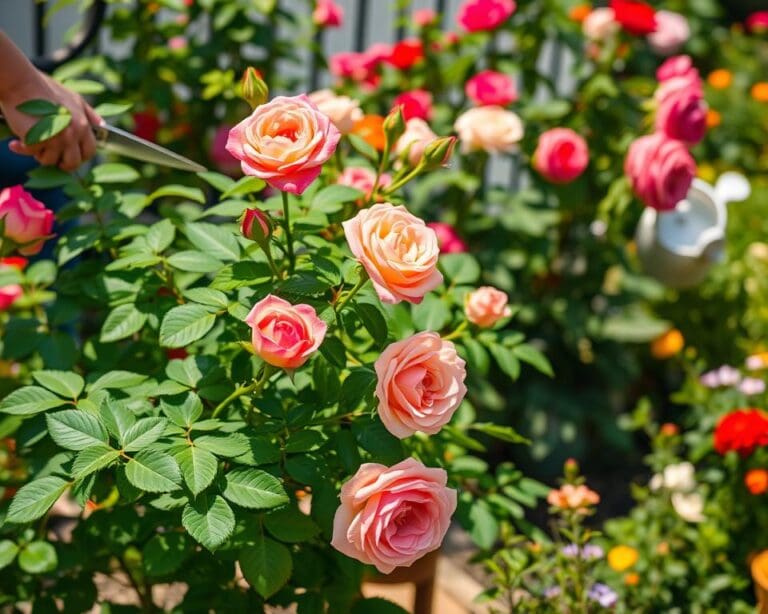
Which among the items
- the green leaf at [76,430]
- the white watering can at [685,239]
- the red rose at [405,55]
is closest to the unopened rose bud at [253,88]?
the green leaf at [76,430]

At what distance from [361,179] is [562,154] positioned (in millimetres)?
941

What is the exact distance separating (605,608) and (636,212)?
3.58ft

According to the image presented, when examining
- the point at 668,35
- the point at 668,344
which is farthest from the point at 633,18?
the point at 668,344

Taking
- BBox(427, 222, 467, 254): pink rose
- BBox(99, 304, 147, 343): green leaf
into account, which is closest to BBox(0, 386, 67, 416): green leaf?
BBox(99, 304, 147, 343): green leaf

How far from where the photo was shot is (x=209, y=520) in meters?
1.10

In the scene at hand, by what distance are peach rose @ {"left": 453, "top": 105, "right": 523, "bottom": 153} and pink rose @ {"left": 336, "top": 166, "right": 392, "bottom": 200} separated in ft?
2.05

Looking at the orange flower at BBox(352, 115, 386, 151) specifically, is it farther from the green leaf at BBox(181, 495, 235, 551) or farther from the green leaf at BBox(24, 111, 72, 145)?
the green leaf at BBox(181, 495, 235, 551)

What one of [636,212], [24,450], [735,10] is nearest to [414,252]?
[24,450]

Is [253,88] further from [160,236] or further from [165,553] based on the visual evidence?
[165,553]

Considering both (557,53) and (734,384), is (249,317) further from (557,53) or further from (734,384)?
(557,53)

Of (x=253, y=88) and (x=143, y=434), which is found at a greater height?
(x=253, y=88)

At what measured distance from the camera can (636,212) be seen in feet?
8.21

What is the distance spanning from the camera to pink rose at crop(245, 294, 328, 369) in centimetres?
109

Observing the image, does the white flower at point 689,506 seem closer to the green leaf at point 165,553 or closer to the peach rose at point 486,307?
the peach rose at point 486,307
